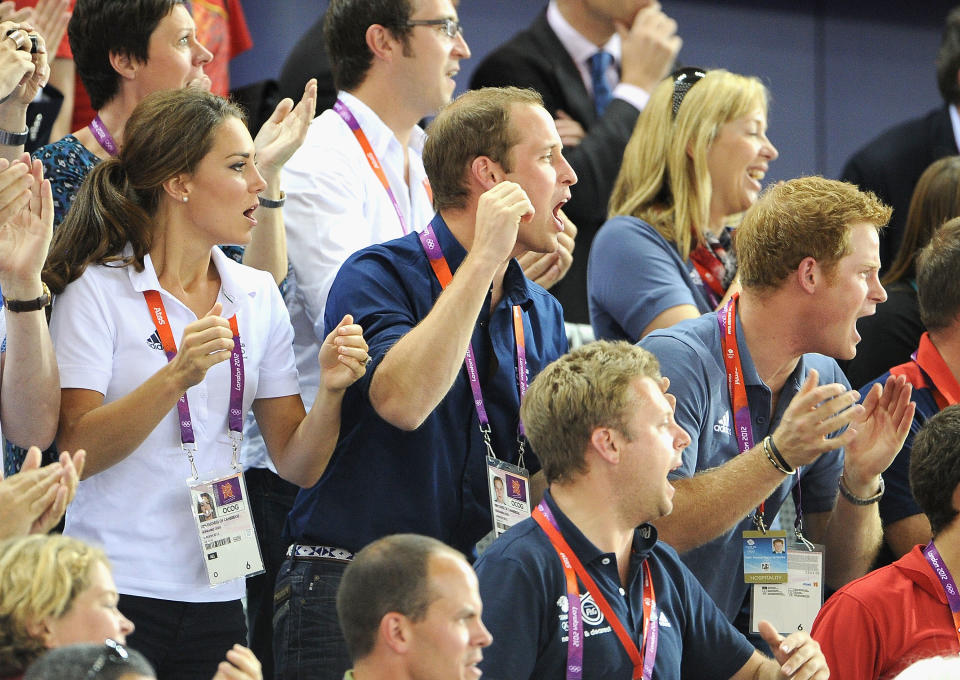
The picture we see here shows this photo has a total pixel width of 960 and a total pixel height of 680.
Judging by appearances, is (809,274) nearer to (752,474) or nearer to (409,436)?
(752,474)

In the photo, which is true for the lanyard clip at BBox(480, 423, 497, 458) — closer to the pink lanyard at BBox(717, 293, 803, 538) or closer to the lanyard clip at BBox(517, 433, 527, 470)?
the lanyard clip at BBox(517, 433, 527, 470)

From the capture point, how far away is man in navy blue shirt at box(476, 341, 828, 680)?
2857 millimetres

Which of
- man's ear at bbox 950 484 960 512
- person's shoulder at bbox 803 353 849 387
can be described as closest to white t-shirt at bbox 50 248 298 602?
person's shoulder at bbox 803 353 849 387

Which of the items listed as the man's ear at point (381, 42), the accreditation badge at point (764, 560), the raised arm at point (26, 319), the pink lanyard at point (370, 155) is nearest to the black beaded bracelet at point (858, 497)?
the accreditation badge at point (764, 560)

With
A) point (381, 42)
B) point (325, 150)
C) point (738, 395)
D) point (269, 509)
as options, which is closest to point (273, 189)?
point (325, 150)

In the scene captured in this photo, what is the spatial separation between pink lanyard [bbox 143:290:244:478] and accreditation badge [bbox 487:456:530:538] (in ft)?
1.93

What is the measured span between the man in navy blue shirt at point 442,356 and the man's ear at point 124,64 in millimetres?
877

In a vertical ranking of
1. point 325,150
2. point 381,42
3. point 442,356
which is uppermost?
point 381,42

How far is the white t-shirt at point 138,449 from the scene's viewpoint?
3100 mm

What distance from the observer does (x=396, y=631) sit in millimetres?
2492

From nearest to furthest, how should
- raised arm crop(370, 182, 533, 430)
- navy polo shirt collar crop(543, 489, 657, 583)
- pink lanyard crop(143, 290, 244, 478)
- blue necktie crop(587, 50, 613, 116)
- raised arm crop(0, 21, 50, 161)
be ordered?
navy polo shirt collar crop(543, 489, 657, 583) < raised arm crop(370, 182, 533, 430) < pink lanyard crop(143, 290, 244, 478) < raised arm crop(0, 21, 50, 161) < blue necktie crop(587, 50, 613, 116)

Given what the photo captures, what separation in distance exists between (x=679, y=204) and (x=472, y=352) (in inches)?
47.5

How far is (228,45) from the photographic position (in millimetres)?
5312

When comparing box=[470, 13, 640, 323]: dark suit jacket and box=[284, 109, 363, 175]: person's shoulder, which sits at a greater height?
box=[284, 109, 363, 175]: person's shoulder
